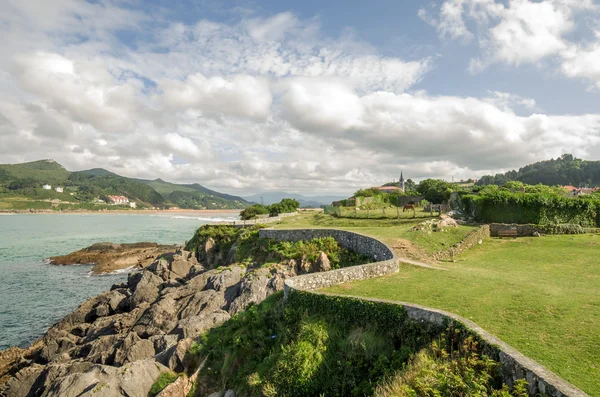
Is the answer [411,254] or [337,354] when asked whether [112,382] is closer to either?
[337,354]

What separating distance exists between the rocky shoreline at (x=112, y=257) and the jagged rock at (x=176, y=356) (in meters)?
36.8

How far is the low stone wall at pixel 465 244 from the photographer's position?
77.7ft

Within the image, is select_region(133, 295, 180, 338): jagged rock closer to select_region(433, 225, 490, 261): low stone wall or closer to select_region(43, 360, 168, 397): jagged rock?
select_region(43, 360, 168, 397): jagged rock

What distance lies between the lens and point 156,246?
71250mm

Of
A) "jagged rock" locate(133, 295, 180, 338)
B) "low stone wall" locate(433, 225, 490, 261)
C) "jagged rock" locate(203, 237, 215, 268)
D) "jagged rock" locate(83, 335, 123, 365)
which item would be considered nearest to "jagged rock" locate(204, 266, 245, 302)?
"jagged rock" locate(133, 295, 180, 338)

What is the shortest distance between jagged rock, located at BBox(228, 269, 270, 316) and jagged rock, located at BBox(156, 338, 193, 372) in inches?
199

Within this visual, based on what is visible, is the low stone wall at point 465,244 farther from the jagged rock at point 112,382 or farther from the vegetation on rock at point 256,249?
the jagged rock at point 112,382

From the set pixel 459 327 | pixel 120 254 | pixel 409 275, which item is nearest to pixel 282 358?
pixel 459 327

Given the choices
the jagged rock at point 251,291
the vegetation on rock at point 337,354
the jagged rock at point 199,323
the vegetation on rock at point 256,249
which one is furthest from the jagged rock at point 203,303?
the vegetation on rock at point 256,249

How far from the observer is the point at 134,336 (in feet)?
63.5

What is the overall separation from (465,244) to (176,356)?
21.4m

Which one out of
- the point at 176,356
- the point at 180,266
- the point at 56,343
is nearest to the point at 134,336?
the point at 176,356

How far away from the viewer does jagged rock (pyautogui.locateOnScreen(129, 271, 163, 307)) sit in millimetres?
28800

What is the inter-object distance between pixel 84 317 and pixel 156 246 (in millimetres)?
45188
